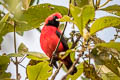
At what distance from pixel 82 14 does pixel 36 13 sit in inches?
21.9

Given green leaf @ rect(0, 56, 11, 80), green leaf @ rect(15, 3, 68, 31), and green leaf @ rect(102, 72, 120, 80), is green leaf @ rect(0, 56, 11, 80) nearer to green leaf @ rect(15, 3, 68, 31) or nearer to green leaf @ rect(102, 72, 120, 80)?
green leaf @ rect(15, 3, 68, 31)

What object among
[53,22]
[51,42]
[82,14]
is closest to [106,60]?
[82,14]

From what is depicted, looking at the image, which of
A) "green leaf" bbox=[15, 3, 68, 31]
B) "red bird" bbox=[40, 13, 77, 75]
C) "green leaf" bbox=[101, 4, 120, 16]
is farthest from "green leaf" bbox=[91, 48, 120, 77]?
"red bird" bbox=[40, 13, 77, 75]

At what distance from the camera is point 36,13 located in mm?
1829

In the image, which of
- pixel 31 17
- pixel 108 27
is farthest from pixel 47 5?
pixel 108 27

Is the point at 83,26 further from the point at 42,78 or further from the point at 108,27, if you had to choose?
the point at 42,78

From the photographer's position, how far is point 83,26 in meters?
1.42

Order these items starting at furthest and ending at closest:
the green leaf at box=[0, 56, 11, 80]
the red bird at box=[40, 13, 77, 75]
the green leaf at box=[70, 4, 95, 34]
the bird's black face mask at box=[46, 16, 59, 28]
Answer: the bird's black face mask at box=[46, 16, 59, 28] → the red bird at box=[40, 13, 77, 75] → the green leaf at box=[0, 56, 11, 80] → the green leaf at box=[70, 4, 95, 34]

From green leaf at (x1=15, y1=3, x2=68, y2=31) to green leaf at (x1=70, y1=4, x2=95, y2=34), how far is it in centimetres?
37

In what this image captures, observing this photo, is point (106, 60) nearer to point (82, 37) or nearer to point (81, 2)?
point (82, 37)

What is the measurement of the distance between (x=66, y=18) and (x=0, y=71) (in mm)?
641

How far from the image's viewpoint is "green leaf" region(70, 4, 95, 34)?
4.27ft

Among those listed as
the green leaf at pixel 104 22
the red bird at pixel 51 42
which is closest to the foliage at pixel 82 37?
the green leaf at pixel 104 22

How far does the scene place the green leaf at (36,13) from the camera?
176 centimetres
